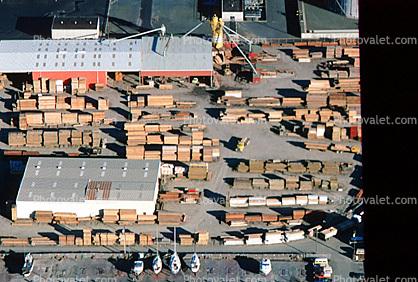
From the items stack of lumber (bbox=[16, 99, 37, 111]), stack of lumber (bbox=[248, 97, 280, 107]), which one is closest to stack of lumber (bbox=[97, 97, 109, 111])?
stack of lumber (bbox=[16, 99, 37, 111])

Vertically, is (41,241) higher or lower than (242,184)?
lower

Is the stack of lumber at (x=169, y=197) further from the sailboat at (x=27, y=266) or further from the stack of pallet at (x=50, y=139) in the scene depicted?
the stack of pallet at (x=50, y=139)

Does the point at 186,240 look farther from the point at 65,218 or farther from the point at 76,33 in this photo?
the point at 76,33

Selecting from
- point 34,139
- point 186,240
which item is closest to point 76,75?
point 34,139

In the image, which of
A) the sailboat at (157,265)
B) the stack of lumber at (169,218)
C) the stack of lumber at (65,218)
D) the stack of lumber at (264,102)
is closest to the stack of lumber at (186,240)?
the stack of lumber at (169,218)

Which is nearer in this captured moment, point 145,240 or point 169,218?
point 145,240

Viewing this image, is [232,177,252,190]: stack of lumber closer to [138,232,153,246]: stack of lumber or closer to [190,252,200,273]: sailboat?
[138,232,153,246]: stack of lumber
